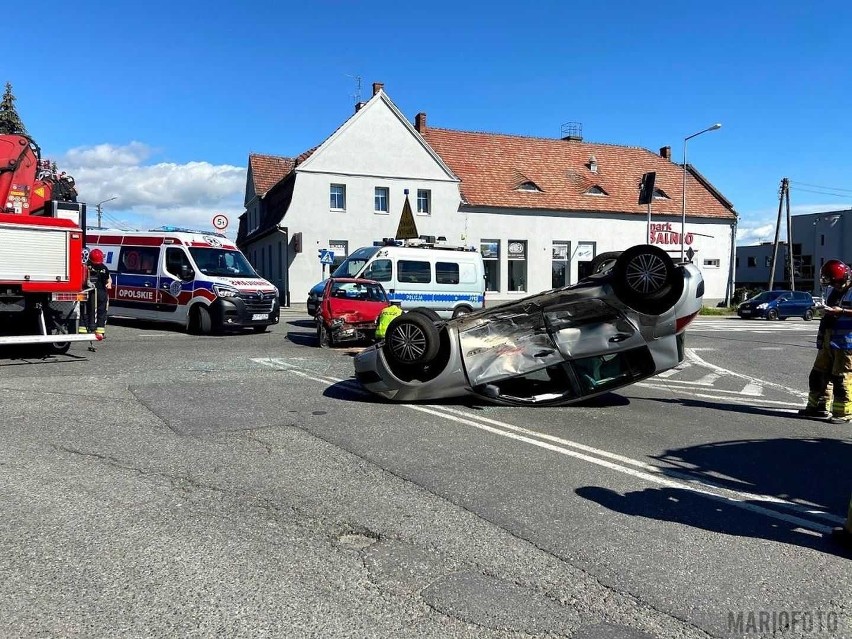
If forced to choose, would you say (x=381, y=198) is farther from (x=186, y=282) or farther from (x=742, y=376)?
(x=742, y=376)

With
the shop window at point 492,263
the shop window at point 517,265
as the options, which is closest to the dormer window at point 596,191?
the shop window at point 517,265

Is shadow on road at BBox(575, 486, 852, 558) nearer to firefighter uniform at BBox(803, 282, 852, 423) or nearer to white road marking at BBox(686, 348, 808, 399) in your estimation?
firefighter uniform at BBox(803, 282, 852, 423)

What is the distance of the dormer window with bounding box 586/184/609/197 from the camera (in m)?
42.0

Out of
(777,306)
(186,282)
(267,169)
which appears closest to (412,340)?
(186,282)

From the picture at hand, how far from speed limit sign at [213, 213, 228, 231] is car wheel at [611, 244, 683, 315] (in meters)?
18.1

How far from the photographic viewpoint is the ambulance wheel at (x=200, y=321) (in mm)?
16891

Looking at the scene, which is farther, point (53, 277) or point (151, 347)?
point (151, 347)

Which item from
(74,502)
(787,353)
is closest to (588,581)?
(74,502)

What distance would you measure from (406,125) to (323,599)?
35.0 m

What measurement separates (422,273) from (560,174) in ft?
78.6

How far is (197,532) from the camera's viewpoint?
167 inches

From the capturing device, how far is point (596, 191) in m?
42.3

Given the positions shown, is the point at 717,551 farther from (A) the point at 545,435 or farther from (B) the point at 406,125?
(B) the point at 406,125
